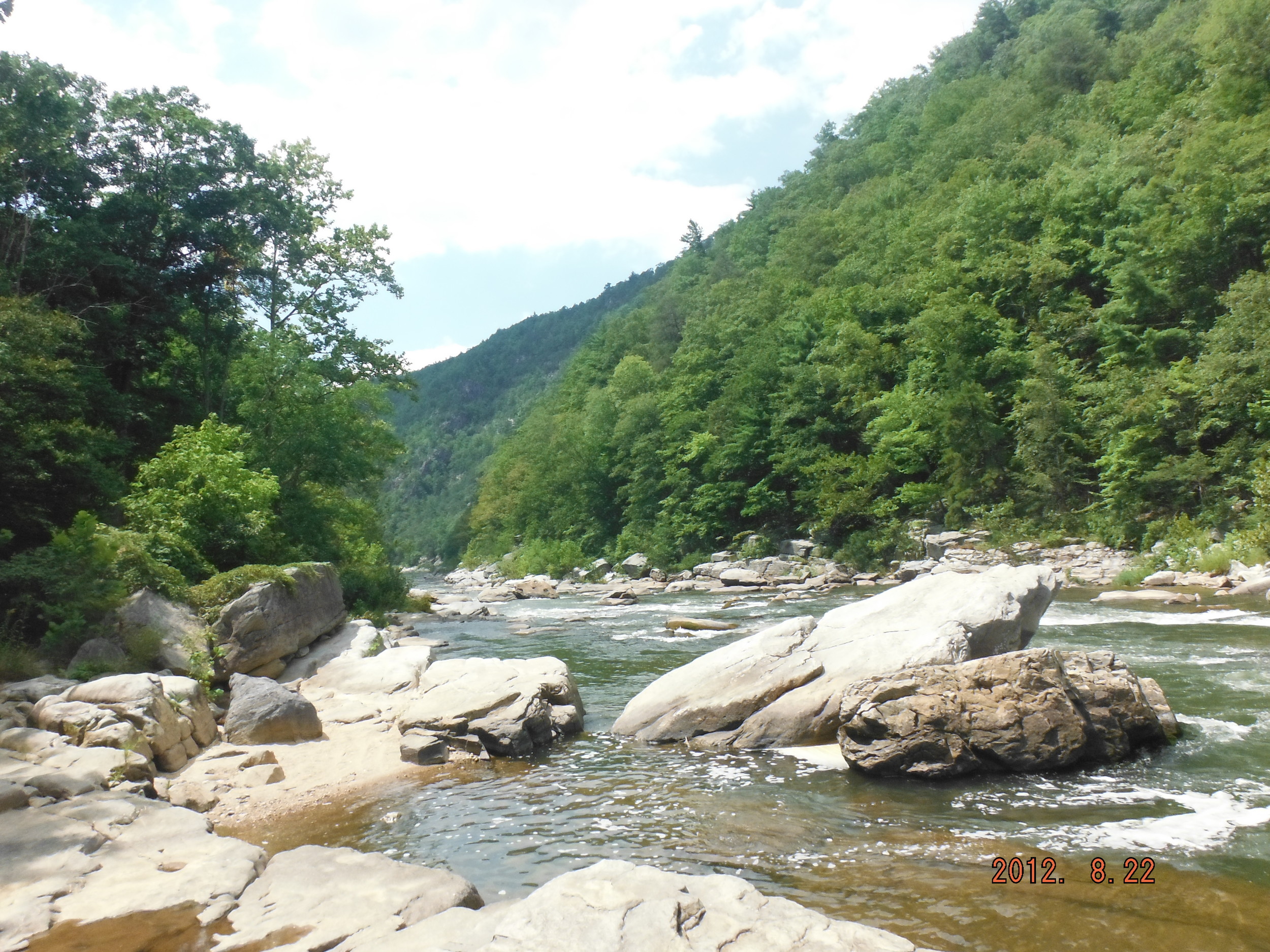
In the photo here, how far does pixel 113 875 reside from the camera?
5109 mm

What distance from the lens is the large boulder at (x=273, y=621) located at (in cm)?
1256

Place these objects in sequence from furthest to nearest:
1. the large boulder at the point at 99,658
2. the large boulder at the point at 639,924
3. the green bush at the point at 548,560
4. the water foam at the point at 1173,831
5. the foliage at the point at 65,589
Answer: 1. the green bush at the point at 548,560
2. the foliage at the point at 65,589
3. the large boulder at the point at 99,658
4. the water foam at the point at 1173,831
5. the large boulder at the point at 639,924

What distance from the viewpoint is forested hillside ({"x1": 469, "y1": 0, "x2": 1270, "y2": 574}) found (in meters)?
26.1

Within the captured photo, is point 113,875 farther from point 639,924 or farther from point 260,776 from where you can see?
point 639,924

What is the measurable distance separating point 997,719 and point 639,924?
495cm

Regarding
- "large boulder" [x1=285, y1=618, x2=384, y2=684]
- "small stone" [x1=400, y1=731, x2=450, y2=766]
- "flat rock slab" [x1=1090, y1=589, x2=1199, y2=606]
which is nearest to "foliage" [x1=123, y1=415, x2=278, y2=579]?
"large boulder" [x1=285, y1=618, x2=384, y2=684]

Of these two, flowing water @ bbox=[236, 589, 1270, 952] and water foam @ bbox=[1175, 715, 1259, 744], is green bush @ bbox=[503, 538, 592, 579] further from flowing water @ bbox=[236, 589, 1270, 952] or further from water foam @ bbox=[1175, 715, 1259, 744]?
water foam @ bbox=[1175, 715, 1259, 744]

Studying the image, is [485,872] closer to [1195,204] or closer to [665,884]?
[665,884]

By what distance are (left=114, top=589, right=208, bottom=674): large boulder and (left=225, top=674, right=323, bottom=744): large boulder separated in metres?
1.90

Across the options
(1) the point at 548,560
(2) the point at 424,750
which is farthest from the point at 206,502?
Answer: (1) the point at 548,560

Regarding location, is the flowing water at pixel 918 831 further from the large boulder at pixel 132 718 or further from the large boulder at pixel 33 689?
the large boulder at pixel 33 689

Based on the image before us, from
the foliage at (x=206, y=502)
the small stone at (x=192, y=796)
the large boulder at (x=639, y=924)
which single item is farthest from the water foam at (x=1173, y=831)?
the foliage at (x=206, y=502)

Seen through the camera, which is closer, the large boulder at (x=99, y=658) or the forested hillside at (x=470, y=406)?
the large boulder at (x=99, y=658)

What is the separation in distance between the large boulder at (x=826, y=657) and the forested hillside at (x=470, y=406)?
109 meters
